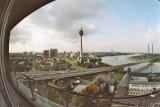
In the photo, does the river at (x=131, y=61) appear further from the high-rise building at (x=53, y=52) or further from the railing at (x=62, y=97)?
the high-rise building at (x=53, y=52)

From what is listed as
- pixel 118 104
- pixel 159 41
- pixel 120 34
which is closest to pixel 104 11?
pixel 120 34

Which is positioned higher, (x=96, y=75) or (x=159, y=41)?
(x=159, y=41)

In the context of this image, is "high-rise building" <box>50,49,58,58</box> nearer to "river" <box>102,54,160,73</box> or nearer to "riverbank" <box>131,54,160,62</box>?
"river" <box>102,54,160,73</box>

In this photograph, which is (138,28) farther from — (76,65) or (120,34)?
(76,65)

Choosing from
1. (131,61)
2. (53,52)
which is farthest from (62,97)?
(131,61)

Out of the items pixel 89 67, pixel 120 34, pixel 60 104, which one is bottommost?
pixel 60 104

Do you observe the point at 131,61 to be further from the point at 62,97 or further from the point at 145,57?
the point at 62,97
